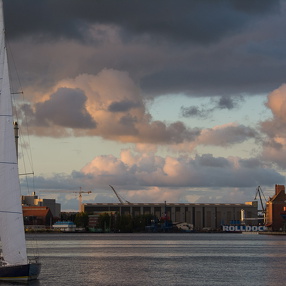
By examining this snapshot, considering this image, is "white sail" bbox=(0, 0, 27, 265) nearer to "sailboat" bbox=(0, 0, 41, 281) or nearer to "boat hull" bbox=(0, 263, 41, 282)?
"sailboat" bbox=(0, 0, 41, 281)

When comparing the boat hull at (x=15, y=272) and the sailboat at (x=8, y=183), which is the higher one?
the sailboat at (x=8, y=183)

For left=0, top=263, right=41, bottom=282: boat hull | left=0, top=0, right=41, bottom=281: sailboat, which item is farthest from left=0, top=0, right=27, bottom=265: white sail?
left=0, top=263, right=41, bottom=282: boat hull

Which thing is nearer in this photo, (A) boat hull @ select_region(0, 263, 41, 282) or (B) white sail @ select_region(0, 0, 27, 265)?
(B) white sail @ select_region(0, 0, 27, 265)

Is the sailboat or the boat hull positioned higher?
the sailboat

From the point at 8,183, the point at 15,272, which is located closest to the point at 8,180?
the point at 8,183

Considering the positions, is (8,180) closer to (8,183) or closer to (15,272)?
(8,183)

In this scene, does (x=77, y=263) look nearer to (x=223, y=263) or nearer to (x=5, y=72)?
(x=223, y=263)

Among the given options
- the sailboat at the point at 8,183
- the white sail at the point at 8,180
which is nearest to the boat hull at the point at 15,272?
the sailboat at the point at 8,183

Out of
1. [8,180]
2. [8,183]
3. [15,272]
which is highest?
[8,180]

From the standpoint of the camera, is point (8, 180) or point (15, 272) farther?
point (15, 272)

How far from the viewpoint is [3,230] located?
60375 mm

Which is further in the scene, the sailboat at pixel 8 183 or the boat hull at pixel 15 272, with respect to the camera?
the boat hull at pixel 15 272

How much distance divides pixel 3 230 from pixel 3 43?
48.4ft

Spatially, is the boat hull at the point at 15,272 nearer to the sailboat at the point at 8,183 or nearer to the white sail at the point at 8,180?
the sailboat at the point at 8,183
